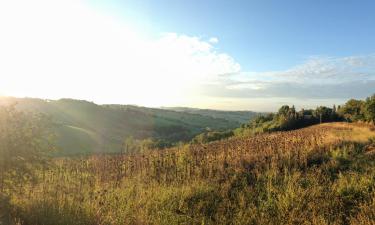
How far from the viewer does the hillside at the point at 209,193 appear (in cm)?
835

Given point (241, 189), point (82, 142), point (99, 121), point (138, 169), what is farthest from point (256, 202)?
point (99, 121)

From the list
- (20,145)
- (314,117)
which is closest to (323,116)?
(314,117)

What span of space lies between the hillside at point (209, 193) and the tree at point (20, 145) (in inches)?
20.4

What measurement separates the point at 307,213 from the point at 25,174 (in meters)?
6.32

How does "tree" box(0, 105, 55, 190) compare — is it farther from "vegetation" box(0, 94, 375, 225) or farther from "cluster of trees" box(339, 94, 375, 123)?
"cluster of trees" box(339, 94, 375, 123)

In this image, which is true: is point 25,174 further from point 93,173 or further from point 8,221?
point 93,173

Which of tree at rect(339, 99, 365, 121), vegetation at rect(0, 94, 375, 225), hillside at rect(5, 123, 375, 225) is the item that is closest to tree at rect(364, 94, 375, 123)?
tree at rect(339, 99, 365, 121)

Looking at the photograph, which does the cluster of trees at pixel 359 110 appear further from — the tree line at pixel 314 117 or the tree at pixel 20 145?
the tree at pixel 20 145

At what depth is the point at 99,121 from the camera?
315ft

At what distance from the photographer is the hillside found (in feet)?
27.4

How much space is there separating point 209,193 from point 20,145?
4.63m

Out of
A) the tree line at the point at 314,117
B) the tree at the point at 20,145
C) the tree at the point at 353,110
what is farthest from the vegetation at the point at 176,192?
the tree at the point at 353,110

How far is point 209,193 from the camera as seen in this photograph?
10.4 metres

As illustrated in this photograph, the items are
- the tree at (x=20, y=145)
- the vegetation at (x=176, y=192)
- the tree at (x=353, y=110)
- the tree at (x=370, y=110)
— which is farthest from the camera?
the tree at (x=353, y=110)
